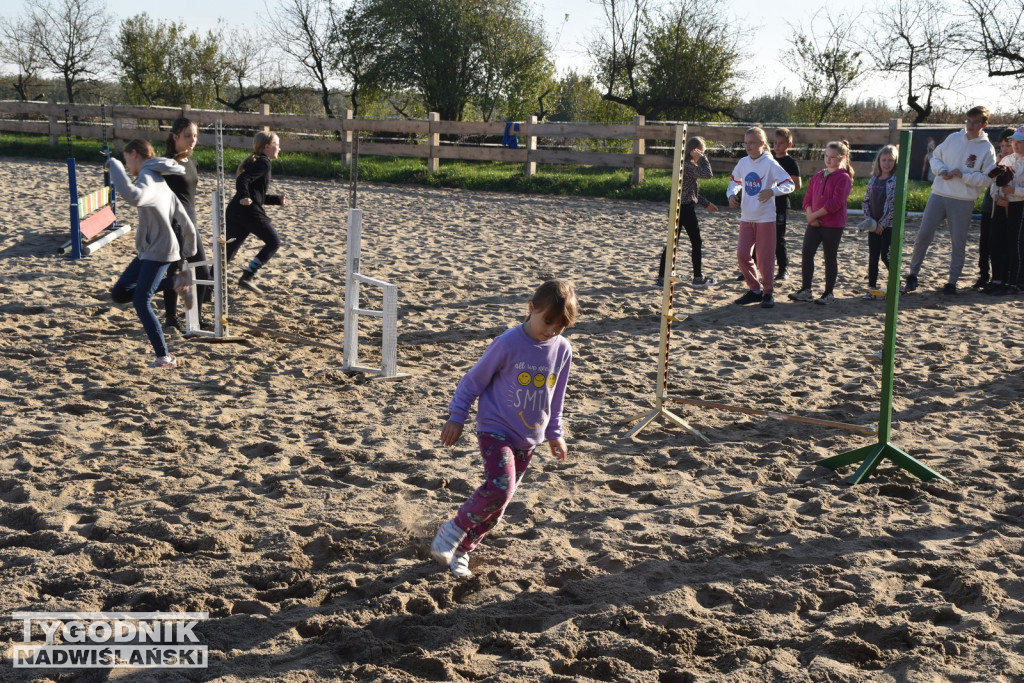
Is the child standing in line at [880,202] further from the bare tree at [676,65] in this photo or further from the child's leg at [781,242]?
the bare tree at [676,65]

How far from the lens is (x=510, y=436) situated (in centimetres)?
390

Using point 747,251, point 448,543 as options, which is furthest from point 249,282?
point 448,543

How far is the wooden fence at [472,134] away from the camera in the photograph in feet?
63.3

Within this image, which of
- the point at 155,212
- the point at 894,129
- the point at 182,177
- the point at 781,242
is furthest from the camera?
the point at 894,129

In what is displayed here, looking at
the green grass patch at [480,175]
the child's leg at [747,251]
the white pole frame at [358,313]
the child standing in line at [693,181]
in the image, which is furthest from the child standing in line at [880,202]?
the green grass patch at [480,175]

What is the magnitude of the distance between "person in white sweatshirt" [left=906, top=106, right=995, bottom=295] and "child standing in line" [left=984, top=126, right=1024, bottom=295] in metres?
0.43

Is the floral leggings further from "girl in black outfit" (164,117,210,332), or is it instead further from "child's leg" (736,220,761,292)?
"child's leg" (736,220,761,292)

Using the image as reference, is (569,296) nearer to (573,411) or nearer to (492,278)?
(573,411)

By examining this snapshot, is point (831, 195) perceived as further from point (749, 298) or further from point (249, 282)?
point (249, 282)

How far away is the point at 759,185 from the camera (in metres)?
9.14

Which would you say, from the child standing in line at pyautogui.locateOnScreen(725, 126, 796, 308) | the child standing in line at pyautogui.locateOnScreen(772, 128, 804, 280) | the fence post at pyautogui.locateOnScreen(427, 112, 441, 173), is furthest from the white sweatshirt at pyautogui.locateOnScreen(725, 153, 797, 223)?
the fence post at pyautogui.locateOnScreen(427, 112, 441, 173)

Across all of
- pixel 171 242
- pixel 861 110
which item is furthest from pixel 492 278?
pixel 861 110

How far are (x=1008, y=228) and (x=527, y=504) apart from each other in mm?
8216

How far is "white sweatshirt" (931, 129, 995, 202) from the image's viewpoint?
9.88m
